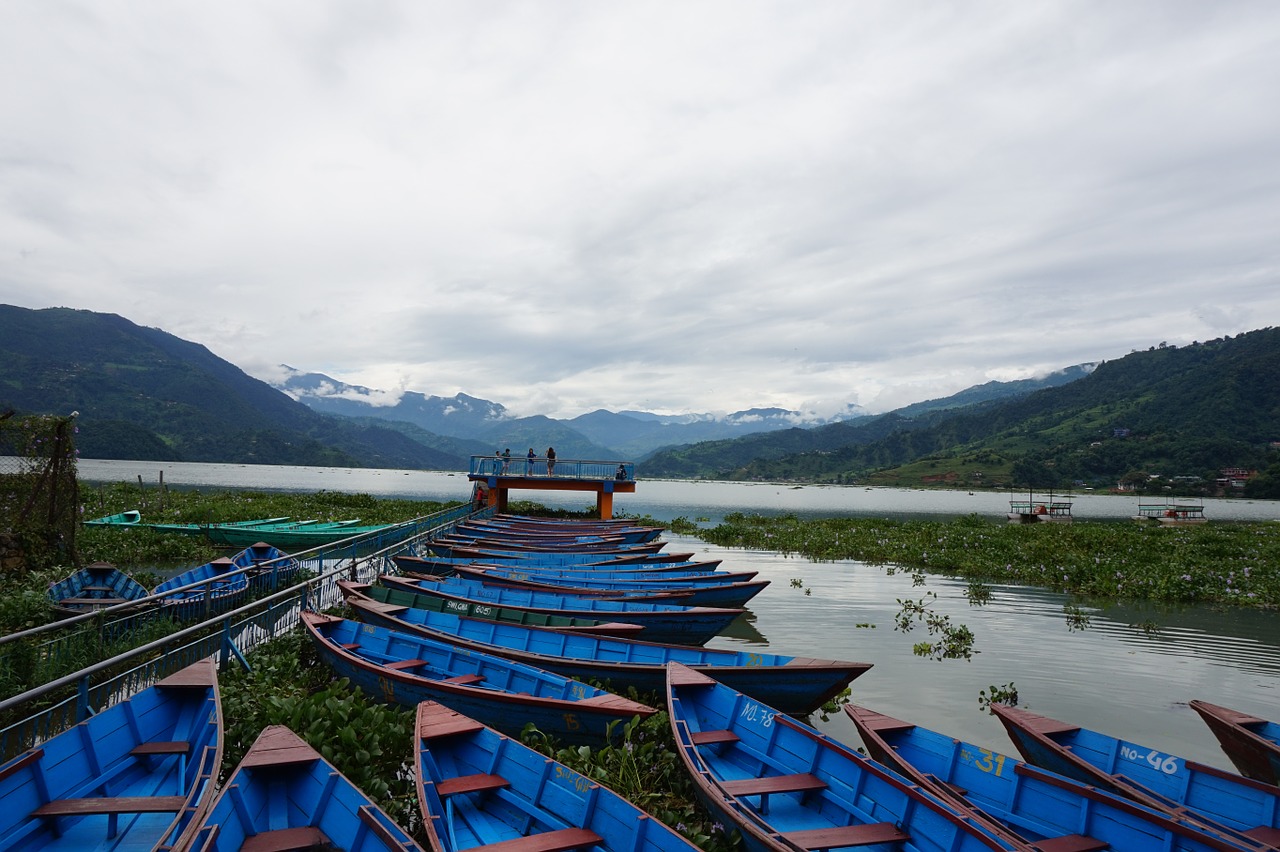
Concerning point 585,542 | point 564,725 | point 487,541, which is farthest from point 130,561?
point 564,725

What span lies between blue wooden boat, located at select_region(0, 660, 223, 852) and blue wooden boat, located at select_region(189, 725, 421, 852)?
0.74ft

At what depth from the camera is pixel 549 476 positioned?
38.9 m

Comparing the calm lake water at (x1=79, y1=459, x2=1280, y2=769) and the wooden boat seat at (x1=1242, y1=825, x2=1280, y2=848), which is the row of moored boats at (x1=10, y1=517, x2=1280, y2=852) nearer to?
the wooden boat seat at (x1=1242, y1=825, x2=1280, y2=848)

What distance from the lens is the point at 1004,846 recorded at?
514 centimetres

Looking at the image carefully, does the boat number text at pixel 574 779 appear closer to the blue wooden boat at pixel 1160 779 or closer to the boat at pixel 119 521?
the blue wooden boat at pixel 1160 779

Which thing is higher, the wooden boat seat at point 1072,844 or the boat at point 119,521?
the wooden boat seat at point 1072,844

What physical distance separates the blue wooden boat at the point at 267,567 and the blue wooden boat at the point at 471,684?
16.3 ft

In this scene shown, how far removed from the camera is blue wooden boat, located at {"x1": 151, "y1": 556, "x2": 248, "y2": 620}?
13109 millimetres

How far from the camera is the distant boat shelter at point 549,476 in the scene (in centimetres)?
3909

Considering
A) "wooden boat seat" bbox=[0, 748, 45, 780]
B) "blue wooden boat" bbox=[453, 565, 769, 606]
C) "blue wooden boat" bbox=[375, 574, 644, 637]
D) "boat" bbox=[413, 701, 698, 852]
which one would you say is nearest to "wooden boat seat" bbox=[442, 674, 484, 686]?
"blue wooden boat" bbox=[375, 574, 644, 637]

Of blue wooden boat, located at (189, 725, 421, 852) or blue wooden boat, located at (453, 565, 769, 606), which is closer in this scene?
blue wooden boat, located at (189, 725, 421, 852)

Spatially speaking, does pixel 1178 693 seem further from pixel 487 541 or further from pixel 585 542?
pixel 487 541

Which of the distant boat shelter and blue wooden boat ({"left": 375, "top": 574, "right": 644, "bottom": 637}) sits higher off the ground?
the distant boat shelter

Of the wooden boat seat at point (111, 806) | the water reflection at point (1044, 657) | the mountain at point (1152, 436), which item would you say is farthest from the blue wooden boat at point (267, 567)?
the mountain at point (1152, 436)
